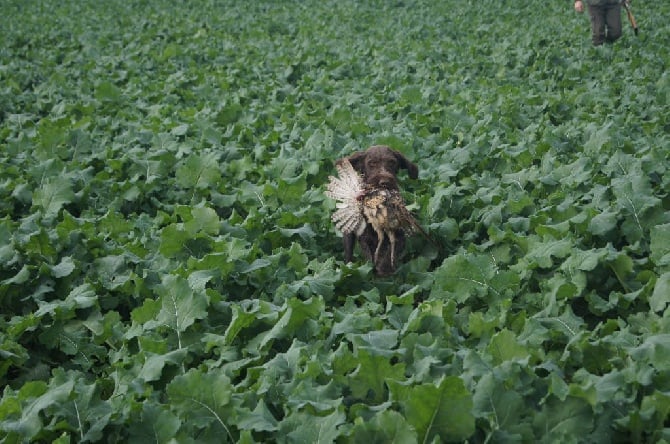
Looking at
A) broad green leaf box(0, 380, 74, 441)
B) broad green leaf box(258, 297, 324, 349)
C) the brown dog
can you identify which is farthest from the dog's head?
broad green leaf box(0, 380, 74, 441)

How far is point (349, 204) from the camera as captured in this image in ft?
16.3

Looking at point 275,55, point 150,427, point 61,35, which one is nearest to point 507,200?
point 150,427

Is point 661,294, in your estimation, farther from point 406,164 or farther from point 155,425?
point 155,425

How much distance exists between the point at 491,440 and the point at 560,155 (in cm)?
411

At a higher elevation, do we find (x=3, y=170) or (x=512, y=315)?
(x=512, y=315)

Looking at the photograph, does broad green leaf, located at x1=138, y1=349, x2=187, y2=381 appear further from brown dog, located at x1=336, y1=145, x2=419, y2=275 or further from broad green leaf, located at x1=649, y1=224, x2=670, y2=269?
broad green leaf, located at x1=649, y1=224, x2=670, y2=269

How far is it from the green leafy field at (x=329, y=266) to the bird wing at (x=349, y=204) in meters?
0.26

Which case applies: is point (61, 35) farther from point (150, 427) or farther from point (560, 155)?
point (150, 427)

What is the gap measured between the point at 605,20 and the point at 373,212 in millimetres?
8931

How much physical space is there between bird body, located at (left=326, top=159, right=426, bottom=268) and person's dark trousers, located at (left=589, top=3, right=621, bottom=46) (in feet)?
27.8

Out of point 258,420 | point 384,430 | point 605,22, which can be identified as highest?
point 384,430

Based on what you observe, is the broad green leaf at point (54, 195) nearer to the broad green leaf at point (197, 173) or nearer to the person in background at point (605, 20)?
the broad green leaf at point (197, 173)

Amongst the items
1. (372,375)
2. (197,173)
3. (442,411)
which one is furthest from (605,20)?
(442,411)

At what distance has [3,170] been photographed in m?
7.26
